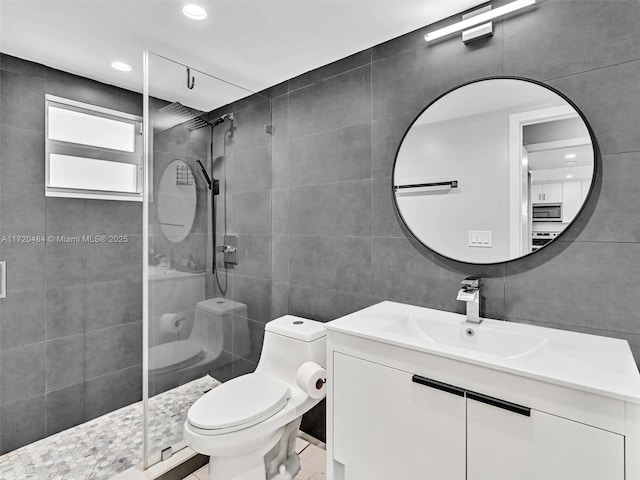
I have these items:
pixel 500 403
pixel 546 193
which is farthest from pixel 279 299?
pixel 546 193

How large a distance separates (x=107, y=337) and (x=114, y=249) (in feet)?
2.13

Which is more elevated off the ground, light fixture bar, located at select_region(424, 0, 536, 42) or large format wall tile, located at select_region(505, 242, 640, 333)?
light fixture bar, located at select_region(424, 0, 536, 42)

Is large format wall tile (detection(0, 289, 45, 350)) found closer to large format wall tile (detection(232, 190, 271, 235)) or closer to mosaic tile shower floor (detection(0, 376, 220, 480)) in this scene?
mosaic tile shower floor (detection(0, 376, 220, 480))

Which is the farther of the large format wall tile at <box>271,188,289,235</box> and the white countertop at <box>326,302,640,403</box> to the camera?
the large format wall tile at <box>271,188,289,235</box>

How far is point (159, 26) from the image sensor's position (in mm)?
1691

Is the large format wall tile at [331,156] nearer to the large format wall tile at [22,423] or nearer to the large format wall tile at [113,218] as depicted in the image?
the large format wall tile at [113,218]

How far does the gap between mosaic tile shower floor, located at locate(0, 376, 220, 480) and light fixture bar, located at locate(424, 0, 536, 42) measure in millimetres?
2283

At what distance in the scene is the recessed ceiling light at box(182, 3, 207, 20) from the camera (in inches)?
60.6

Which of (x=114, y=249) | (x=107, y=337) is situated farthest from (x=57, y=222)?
(x=107, y=337)

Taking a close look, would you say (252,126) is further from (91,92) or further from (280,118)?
(91,92)

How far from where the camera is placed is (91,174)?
7.48 ft

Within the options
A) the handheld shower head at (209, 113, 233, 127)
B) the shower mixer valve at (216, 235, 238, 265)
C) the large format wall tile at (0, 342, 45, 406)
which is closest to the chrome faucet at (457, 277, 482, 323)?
the shower mixer valve at (216, 235, 238, 265)

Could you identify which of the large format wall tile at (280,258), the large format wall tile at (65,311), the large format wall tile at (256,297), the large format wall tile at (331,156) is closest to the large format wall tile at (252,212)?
the large format wall tile at (280,258)

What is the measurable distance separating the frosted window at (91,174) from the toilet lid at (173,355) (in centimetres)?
125
